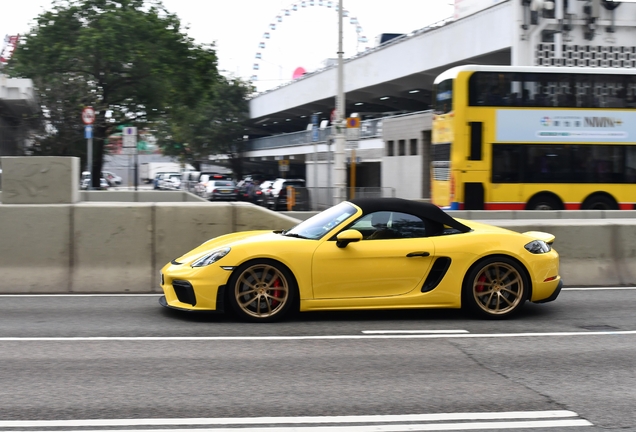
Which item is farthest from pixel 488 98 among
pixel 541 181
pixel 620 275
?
pixel 620 275

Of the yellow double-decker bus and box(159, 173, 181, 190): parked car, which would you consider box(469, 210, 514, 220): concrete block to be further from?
box(159, 173, 181, 190): parked car

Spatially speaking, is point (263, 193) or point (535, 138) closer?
point (535, 138)

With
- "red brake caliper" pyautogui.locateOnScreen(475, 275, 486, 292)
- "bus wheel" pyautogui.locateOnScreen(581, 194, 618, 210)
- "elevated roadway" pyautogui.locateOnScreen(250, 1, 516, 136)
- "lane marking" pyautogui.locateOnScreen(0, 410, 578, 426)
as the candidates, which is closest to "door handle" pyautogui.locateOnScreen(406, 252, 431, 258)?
"red brake caliper" pyautogui.locateOnScreen(475, 275, 486, 292)

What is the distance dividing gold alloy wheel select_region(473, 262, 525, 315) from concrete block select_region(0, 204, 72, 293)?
5.16m

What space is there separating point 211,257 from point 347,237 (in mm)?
1357

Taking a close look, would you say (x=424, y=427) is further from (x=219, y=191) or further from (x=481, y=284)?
(x=219, y=191)

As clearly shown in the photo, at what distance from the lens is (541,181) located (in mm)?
21219

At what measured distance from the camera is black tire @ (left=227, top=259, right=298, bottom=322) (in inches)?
326

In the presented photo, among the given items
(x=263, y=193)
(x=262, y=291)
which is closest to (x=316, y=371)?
(x=262, y=291)

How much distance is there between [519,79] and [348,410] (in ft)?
54.6

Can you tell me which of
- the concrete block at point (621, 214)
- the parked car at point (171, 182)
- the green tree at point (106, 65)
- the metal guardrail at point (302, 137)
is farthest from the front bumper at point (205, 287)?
the parked car at point (171, 182)

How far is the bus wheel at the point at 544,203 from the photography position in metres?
21.3

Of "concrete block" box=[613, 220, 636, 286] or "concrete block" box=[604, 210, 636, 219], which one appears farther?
"concrete block" box=[604, 210, 636, 219]

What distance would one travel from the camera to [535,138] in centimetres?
2084
